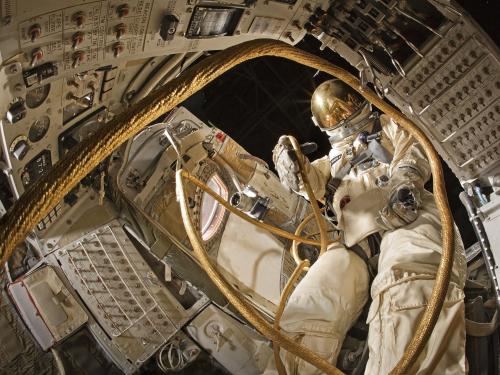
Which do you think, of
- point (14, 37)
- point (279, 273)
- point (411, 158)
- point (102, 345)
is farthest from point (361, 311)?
point (14, 37)

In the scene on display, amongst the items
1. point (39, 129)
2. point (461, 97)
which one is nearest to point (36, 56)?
point (39, 129)

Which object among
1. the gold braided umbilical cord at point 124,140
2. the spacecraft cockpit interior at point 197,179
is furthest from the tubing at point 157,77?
the gold braided umbilical cord at point 124,140

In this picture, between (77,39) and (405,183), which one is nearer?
(77,39)

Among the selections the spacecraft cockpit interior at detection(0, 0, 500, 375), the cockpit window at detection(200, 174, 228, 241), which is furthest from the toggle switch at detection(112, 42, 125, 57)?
the cockpit window at detection(200, 174, 228, 241)

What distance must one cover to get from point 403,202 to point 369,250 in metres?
0.49

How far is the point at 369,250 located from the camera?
308 centimetres

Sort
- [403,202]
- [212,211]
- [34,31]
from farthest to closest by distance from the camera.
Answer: [212,211] → [403,202] → [34,31]

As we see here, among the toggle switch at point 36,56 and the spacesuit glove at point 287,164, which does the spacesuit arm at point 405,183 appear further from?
the toggle switch at point 36,56

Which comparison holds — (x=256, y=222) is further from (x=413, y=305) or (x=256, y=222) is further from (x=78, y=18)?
(x=78, y=18)

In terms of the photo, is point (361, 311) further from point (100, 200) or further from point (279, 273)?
point (100, 200)

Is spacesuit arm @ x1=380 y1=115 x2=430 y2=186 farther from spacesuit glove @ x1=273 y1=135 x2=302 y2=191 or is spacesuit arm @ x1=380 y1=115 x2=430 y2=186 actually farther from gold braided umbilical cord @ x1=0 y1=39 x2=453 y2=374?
spacesuit glove @ x1=273 y1=135 x2=302 y2=191

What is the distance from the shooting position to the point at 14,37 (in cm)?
173

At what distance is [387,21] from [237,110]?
5.14 m

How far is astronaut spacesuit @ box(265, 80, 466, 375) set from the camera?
2.30 m
